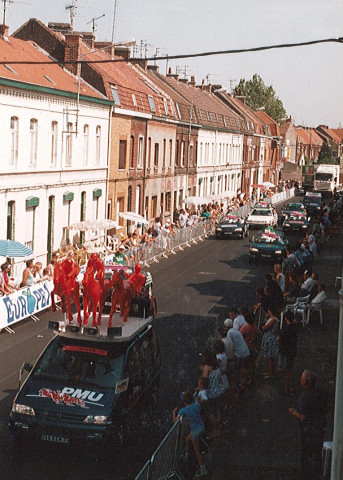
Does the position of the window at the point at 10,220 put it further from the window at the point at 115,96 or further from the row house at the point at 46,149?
the window at the point at 115,96

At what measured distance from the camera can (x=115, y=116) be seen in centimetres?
4006

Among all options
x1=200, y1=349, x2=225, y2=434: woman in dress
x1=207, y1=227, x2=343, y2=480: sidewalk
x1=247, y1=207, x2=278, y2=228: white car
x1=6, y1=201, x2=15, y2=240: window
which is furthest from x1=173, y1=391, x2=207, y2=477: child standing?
x1=247, y1=207, x2=278, y2=228: white car

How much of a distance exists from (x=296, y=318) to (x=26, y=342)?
22.9 feet

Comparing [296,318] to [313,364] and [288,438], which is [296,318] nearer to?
[313,364]

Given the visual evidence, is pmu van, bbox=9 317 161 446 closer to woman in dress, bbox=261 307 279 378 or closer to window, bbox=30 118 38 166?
woman in dress, bbox=261 307 279 378

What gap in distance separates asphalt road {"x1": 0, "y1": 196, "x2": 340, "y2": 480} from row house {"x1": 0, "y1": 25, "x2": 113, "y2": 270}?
5.03 meters

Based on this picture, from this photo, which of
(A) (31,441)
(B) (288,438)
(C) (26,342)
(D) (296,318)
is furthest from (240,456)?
(C) (26,342)

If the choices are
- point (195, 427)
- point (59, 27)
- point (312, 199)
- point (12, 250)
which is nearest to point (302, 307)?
point (12, 250)

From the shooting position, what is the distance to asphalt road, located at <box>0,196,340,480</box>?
11141 mm

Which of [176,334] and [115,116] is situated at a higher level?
[115,116]

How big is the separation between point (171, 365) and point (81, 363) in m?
5.19

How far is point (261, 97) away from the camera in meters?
126

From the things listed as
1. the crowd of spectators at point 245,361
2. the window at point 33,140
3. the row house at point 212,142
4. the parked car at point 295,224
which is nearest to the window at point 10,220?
the window at point 33,140

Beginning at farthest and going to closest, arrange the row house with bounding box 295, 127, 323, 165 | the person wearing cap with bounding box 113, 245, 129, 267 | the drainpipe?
the row house with bounding box 295, 127, 323, 165 → the person wearing cap with bounding box 113, 245, 129, 267 → the drainpipe
